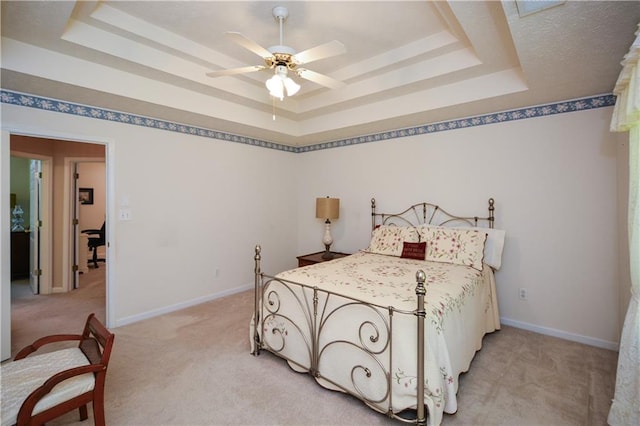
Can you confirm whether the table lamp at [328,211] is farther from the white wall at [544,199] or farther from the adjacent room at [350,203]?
the white wall at [544,199]

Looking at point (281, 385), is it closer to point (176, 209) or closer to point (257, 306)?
point (257, 306)

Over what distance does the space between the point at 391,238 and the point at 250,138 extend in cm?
269

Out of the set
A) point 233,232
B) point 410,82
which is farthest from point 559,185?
point 233,232

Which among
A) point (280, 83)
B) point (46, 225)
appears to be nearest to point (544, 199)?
point (280, 83)

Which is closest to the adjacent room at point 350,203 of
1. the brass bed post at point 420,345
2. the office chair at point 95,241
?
the brass bed post at point 420,345

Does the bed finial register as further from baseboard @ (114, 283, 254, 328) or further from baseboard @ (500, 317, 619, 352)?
baseboard @ (114, 283, 254, 328)

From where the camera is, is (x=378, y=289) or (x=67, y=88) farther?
(x=67, y=88)

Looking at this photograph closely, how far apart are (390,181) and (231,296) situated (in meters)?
2.91

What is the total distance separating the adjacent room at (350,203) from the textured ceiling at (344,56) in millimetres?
22

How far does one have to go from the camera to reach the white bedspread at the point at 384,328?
1.88 metres

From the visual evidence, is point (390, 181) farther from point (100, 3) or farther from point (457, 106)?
point (100, 3)

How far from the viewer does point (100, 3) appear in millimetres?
2334

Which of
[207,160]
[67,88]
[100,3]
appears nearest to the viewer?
[100,3]

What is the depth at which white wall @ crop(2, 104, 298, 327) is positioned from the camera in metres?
3.39
